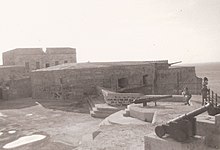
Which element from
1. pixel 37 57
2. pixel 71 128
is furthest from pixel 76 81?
pixel 37 57

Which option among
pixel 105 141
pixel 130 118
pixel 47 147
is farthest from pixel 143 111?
pixel 47 147

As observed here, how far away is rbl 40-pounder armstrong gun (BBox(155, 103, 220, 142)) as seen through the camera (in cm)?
451

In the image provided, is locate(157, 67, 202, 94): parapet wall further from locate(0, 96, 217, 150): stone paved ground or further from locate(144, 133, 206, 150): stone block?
locate(144, 133, 206, 150): stone block

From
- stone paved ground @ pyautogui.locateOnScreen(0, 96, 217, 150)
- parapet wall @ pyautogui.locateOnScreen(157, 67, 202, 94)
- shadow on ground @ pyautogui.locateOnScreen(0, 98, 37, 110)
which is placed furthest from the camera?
parapet wall @ pyautogui.locateOnScreen(157, 67, 202, 94)

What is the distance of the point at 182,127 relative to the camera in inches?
178

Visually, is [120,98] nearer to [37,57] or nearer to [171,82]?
[171,82]

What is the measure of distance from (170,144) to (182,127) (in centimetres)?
40

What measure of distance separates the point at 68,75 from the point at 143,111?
35.6ft

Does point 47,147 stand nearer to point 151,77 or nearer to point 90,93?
point 90,93

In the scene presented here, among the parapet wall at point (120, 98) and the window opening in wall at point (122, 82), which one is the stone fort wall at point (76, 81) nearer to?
the window opening in wall at point (122, 82)

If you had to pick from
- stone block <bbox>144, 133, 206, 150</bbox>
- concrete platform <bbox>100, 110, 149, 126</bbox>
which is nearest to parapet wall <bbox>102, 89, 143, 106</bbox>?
concrete platform <bbox>100, 110, 149, 126</bbox>

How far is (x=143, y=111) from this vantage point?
9172 millimetres

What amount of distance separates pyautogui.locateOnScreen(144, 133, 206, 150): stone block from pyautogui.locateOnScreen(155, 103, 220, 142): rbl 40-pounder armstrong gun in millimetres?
85

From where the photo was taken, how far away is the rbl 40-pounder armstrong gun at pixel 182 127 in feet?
14.8
